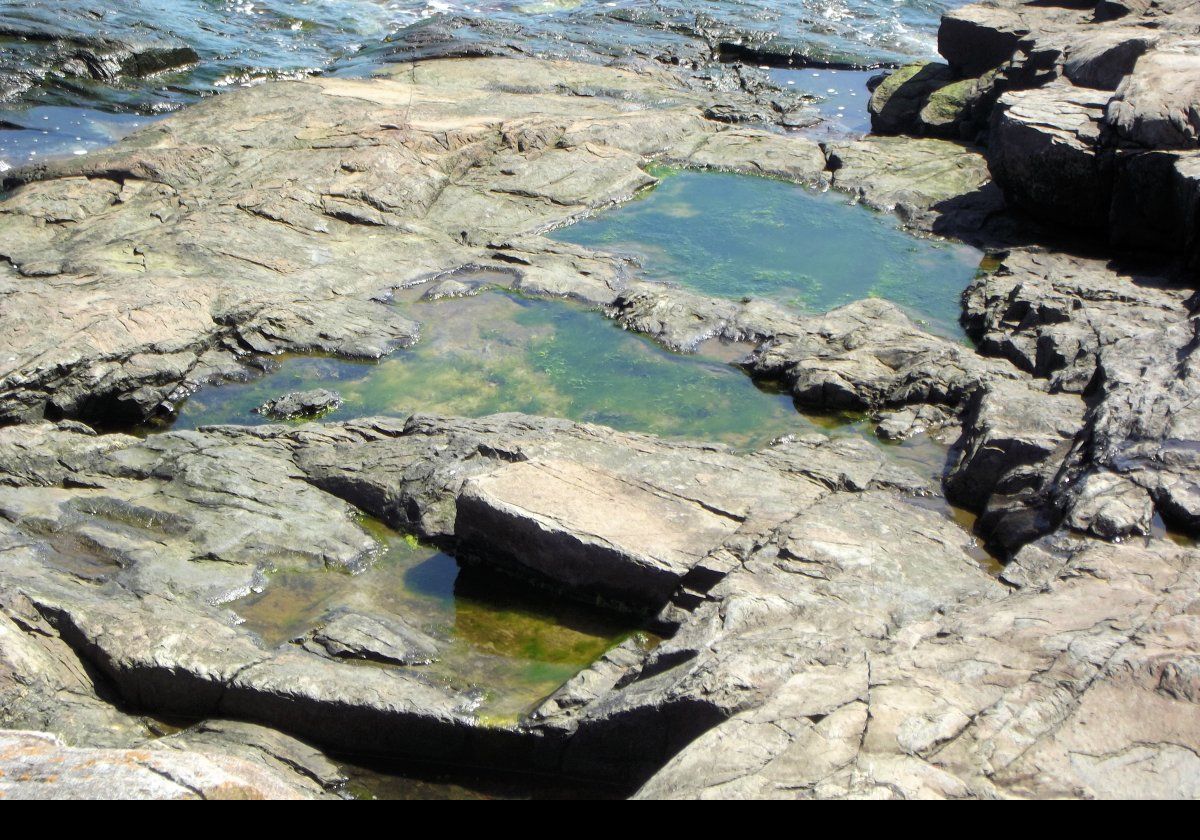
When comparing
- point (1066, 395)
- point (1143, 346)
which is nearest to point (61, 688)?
point (1066, 395)

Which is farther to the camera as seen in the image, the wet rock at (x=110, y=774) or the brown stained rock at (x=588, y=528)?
the brown stained rock at (x=588, y=528)

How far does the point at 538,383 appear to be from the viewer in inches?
369

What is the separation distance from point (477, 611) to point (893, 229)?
826cm

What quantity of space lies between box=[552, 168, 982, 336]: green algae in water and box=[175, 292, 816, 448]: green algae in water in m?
1.65

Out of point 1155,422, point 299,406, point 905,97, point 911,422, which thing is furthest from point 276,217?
point 905,97

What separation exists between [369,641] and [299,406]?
3274 millimetres

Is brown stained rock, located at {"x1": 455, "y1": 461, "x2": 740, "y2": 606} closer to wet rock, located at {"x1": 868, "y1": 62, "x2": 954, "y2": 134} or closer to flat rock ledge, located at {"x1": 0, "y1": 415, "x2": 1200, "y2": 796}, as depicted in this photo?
flat rock ledge, located at {"x1": 0, "y1": 415, "x2": 1200, "y2": 796}

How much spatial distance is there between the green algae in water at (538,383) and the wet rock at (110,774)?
5066 mm

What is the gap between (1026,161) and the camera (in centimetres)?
1166

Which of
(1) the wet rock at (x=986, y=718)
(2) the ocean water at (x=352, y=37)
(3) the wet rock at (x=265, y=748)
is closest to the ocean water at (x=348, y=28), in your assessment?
(2) the ocean water at (x=352, y=37)

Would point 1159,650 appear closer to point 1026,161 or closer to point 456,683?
point 456,683

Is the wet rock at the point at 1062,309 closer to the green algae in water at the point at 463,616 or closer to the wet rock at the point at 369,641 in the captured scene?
the green algae in water at the point at 463,616

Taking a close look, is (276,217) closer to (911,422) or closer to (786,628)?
(911,422)

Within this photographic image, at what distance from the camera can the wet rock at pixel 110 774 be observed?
138 inches
